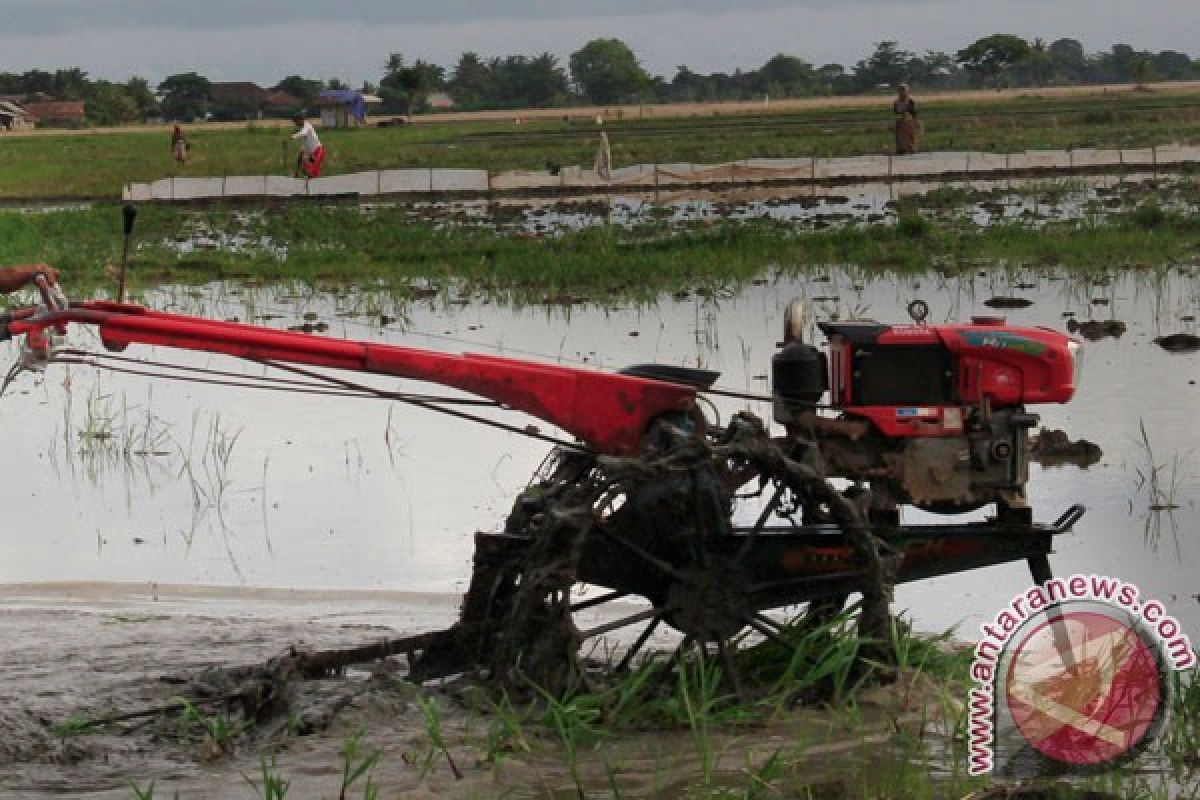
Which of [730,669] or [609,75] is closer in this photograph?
[730,669]

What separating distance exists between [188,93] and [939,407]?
129 meters

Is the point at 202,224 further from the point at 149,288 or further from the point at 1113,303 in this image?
the point at 1113,303

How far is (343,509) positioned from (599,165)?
25.1 meters

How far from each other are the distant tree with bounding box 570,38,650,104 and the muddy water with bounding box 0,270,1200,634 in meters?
114

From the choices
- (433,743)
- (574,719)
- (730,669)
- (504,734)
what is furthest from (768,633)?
(433,743)

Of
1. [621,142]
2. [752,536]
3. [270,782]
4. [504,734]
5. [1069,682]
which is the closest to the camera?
[270,782]

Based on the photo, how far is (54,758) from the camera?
6672mm

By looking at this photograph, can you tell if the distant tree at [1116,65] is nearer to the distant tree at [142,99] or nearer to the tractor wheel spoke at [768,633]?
the distant tree at [142,99]

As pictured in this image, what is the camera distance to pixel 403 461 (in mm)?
11789

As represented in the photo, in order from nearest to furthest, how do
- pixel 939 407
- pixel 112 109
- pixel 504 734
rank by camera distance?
pixel 504 734
pixel 939 407
pixel 112 109

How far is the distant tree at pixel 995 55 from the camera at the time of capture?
405 feet

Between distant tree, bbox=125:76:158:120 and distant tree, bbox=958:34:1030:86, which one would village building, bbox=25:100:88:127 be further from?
distant tree, bbox=958:34:1030:86

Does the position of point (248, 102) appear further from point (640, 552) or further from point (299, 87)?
point (640, 552)

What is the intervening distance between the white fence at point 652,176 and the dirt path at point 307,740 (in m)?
26.2
